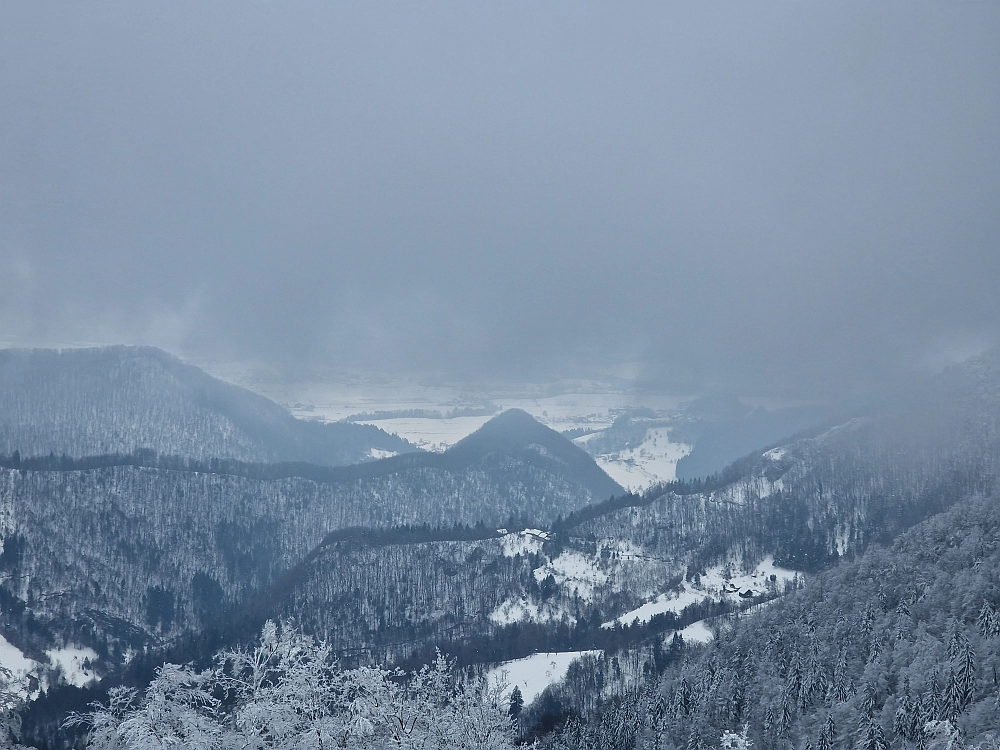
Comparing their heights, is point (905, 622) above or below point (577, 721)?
above

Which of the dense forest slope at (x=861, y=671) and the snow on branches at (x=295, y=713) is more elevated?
the snow on branches at (x=295, y=713)

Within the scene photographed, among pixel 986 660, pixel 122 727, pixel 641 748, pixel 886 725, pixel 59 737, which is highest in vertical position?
pixel 122 727

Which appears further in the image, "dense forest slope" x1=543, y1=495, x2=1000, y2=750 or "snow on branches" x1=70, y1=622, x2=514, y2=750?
"dense forest slope" x1=543, y1=495, x2=1000, y2=750

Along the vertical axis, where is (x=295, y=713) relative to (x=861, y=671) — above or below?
above

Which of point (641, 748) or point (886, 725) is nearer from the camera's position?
point (886, 725)

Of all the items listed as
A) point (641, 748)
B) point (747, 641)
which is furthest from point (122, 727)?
point (747, 641)

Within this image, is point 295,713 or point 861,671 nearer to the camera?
point 295,713

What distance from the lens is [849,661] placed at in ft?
461

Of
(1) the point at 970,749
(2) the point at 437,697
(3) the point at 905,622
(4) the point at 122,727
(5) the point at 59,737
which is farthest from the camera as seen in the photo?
(5) the point at 59,737

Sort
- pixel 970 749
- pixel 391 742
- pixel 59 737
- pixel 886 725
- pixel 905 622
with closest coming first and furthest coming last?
pixel 391 742
pixel 970 749
pixel 886 725
pixel 905 622
pixel 59 737

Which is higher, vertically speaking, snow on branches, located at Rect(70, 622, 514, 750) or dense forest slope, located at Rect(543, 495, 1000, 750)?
snow on branches, located at Rect(70, 622, 514, 750)

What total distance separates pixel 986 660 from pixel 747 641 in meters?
64.4

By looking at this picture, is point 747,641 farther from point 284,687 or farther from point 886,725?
point 284,687

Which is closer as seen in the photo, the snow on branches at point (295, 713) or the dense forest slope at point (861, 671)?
the snow on branches at point (295, 713)
